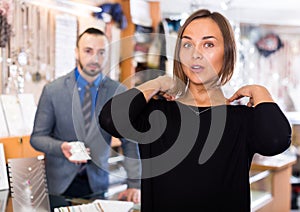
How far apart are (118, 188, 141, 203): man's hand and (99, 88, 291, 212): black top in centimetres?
55

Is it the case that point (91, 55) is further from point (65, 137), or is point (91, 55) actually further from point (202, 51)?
point (202, 51)

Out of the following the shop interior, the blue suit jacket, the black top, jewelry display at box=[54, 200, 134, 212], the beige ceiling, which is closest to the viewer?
the black top

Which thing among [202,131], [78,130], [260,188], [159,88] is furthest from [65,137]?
[260,188]

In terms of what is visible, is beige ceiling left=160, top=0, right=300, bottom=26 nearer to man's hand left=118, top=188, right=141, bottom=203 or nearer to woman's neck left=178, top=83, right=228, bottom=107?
man's hand left=118, top=188, right=141, bottom=203

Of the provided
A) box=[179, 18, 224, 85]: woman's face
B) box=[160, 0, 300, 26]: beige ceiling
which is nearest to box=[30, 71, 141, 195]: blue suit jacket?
box=[179, 18, 224, 85]: woman's face

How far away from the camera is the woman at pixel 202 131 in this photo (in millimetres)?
1093

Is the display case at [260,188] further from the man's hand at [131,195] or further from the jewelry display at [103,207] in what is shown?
the jewelry display at [103,207]

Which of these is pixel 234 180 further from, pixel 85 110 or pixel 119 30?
pixel 119 30

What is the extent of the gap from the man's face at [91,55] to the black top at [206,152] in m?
0.80

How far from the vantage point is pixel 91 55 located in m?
1.95

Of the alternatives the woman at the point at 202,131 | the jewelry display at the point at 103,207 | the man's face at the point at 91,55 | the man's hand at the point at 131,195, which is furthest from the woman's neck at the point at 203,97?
the man's face at the point at 91,55

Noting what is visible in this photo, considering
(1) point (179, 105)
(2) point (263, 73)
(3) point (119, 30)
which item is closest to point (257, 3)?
(2) point (263, 73)

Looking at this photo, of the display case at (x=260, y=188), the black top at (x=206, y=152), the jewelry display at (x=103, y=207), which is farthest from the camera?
the display case at (x=260, y=188)

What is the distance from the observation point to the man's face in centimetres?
191
